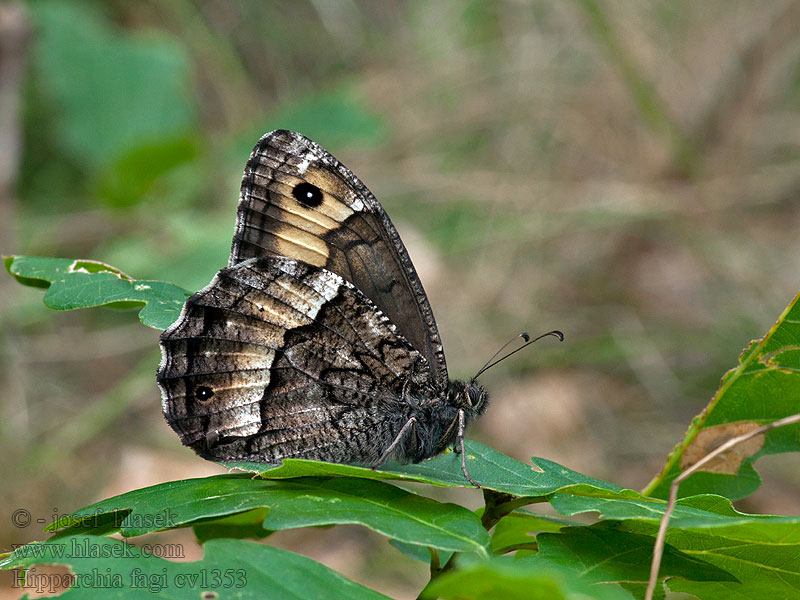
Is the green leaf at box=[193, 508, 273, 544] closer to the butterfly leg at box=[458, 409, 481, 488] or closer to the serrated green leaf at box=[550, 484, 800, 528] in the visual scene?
the butterfly leg at box=[458, 409, 481, 488]

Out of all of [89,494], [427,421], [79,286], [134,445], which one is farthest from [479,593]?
[134,445]

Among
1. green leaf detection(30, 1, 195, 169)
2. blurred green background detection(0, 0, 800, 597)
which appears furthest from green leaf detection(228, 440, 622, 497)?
green leaf detection(30, 1, 195, 169)

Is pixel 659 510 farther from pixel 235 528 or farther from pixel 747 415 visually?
pixel 235 528

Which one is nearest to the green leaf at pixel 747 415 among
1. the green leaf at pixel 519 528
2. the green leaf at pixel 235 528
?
the green leaf at pixel 519 528

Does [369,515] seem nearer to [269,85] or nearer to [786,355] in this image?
[786,355]

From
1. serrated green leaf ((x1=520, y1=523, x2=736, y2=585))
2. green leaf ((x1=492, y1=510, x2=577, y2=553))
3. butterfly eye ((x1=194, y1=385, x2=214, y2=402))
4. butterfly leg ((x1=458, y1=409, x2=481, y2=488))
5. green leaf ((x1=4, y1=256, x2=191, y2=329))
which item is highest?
green leaf ((x1=4, y1=256, x2=191, y2=329))

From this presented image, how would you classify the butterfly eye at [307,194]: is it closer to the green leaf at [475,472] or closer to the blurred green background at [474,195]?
the green leaf at [475,472]
